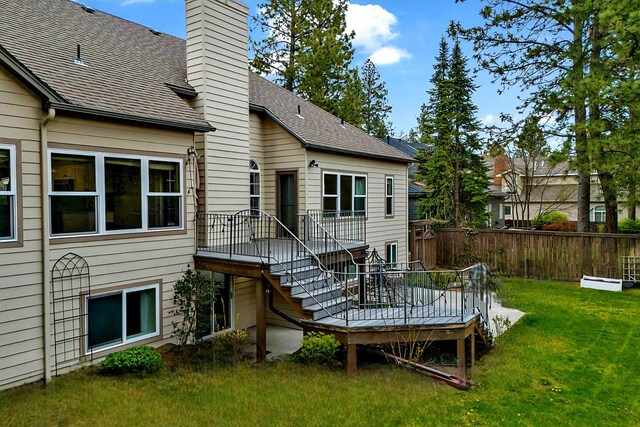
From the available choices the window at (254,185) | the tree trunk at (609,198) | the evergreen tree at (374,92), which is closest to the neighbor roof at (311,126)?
the window at (254,185)

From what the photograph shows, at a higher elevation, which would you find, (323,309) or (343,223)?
(343,223)

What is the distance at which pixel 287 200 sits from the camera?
38.0 feet

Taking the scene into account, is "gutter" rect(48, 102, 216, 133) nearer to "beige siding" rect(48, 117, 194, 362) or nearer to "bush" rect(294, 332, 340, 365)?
"beige siding" rect(48, 117, 194, 362)

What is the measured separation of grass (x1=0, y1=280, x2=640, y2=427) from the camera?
546cm

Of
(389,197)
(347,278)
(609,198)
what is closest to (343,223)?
(389,197)

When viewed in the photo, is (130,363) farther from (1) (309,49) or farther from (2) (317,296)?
(1) (309,49)

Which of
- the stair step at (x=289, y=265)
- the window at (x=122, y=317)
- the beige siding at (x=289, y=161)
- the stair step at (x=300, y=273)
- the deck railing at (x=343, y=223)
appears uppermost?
the beige siding at (x=289, y=161)

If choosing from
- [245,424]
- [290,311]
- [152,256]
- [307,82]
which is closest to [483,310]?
[290,311]

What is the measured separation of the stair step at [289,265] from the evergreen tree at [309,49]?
48.5 ft

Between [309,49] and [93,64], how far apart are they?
14031 mm

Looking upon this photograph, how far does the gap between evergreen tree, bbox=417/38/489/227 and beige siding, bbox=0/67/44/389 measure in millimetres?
19512

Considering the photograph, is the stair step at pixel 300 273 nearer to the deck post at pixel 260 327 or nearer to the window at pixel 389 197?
the deck post at pixel 260 327

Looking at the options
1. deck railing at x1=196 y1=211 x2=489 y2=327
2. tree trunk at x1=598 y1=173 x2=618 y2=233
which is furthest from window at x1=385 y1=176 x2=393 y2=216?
tree trunk at x1=598 y1=173 x2=618 y2=233

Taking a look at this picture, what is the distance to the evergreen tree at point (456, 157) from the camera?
22.9m
